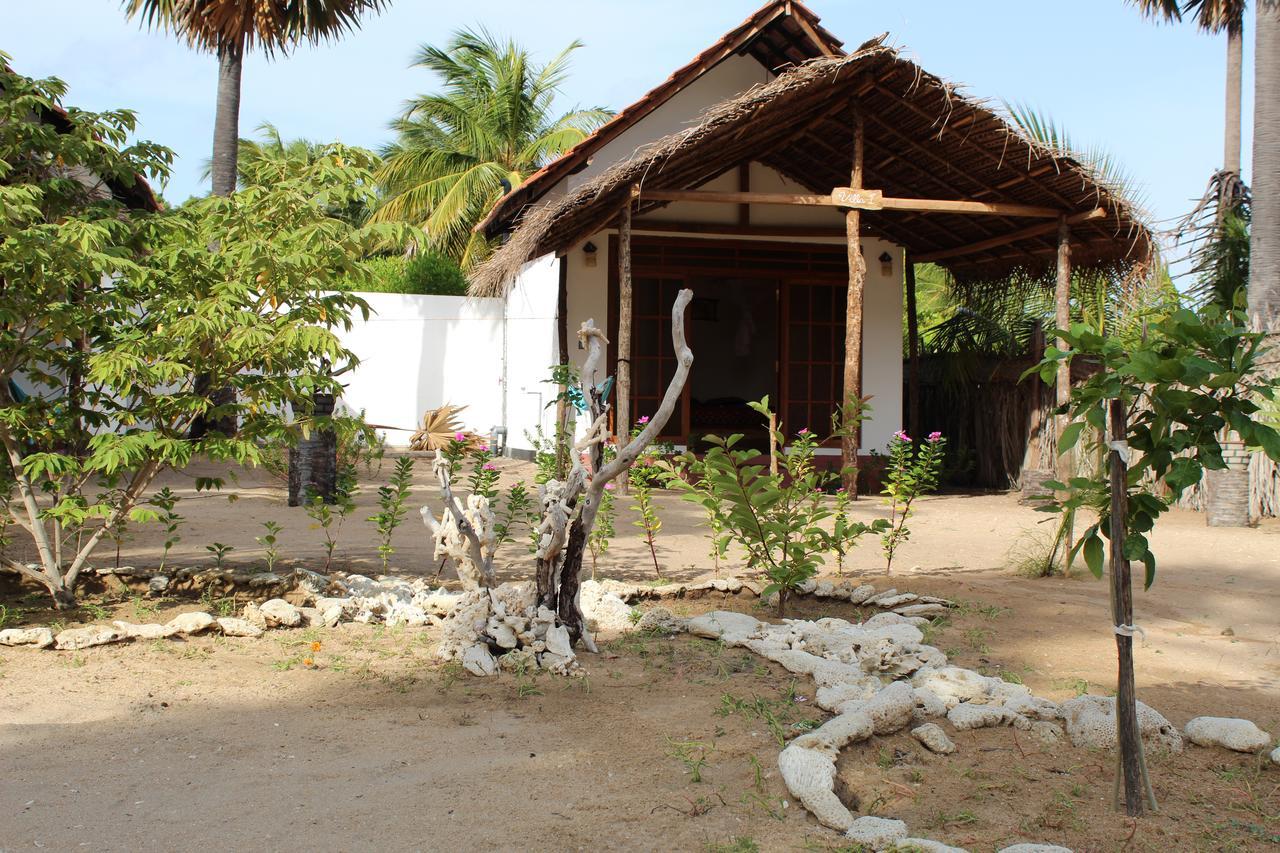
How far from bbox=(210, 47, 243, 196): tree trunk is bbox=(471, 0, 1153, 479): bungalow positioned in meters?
3.71

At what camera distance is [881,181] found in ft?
38.1

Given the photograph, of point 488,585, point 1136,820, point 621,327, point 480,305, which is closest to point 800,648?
point 488,585

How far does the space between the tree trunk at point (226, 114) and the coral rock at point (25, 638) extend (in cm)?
932

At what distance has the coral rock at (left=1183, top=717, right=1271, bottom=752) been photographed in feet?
11.1

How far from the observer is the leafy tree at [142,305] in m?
4.68

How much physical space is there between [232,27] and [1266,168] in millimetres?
11370

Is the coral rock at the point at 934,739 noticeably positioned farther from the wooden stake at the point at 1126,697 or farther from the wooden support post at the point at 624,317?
the wooden support post at the point at 624,317

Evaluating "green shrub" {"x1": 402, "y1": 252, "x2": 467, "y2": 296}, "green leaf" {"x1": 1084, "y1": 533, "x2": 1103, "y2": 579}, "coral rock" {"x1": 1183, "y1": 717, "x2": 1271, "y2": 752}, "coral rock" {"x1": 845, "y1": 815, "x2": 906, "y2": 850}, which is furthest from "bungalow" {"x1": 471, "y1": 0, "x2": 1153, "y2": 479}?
"green shrub" {"x1": 402, "y1": 252, "x2": 467, "y2": 296}

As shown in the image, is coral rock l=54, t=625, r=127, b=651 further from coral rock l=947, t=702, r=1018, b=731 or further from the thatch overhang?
the thatch overhang

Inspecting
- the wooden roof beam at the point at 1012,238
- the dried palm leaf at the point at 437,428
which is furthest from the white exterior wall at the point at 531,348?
the wooden roof beam at the point at 1012,238

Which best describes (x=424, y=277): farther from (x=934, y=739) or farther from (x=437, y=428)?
(x=934, y=739)

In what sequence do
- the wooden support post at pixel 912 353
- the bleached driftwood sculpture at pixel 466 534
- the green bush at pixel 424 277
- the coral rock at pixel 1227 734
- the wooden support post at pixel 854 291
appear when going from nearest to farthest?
the coral rock at pixel 1227 734 < the bleached driftwood sculpture at pixel 466 534 < the wooden support post at pixel 854 291 < the wooden support post at pixel 912 353 < the green bush at pixel 424 277

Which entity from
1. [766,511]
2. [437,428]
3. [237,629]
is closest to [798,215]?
[437,428]

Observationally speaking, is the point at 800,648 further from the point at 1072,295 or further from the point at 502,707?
the point at 1072,295
